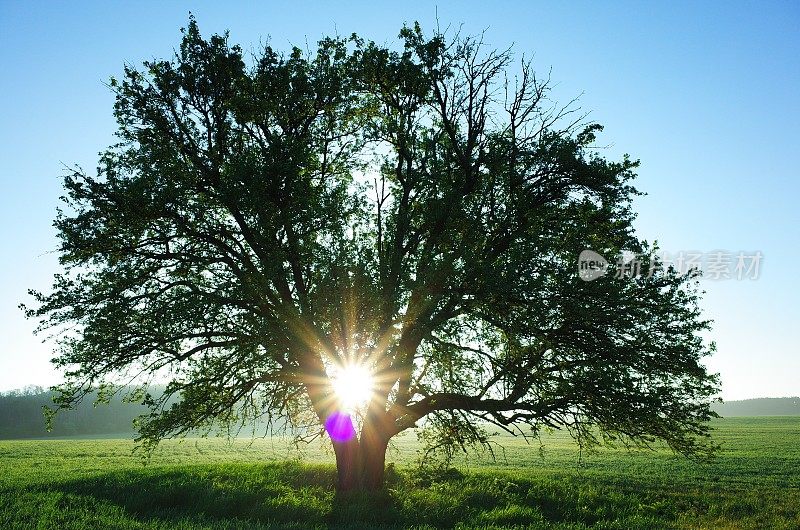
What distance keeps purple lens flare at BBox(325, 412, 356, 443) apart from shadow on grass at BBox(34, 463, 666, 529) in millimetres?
1844

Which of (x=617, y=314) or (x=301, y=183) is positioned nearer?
(x=617, y=314)

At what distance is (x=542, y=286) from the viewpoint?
530 inches

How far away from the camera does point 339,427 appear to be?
58.7 ft

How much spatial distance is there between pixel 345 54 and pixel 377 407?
11812 mm

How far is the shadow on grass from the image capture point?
47.4 ft

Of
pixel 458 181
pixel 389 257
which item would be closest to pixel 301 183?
pixel 389 257

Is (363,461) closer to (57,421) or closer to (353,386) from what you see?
(353,386)

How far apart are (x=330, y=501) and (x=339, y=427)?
2.35m

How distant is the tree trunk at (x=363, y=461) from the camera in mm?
17891

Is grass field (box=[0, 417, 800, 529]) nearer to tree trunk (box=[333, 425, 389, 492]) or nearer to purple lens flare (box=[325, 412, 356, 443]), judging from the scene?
tree trunk (box=[333, 425, 389, 492])

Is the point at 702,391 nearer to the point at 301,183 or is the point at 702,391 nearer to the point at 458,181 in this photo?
the point at 458,181

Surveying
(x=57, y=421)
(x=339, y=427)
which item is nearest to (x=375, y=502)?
(x=339, y=427)

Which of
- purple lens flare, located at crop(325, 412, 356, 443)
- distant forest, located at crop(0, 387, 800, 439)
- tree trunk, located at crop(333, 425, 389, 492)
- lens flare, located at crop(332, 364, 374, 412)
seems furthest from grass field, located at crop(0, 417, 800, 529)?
distant forest, located at crop(0, 387, 800, 439)

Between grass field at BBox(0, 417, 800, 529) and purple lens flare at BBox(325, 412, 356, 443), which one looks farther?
purple lens flare at BBox(325, 412, 356, 443)
